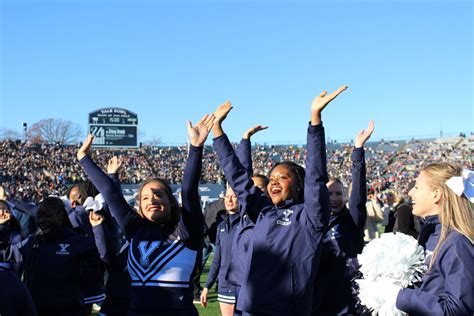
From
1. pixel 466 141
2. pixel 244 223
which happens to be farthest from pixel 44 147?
pixel 244 223

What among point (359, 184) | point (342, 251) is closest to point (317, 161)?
point (359, 184)

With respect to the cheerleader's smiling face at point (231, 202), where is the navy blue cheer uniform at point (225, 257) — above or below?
below

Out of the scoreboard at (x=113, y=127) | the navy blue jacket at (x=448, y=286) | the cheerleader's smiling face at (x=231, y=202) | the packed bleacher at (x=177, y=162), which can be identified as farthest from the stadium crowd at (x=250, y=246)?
the scoreboard at (x=113, y=127)

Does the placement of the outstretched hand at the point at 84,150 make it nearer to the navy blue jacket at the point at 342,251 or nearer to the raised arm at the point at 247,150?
the raised arm at the point at 247,150

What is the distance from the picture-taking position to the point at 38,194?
29.9 metres

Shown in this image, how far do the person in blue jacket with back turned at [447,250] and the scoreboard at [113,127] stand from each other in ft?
A: 116

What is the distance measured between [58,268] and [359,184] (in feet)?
7.71

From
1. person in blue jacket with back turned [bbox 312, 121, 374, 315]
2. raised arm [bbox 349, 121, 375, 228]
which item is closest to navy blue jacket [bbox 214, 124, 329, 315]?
person in blue jacket with back turned [bbox 312, 121, 374, 315]

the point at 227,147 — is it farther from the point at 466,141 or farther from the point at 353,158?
the point at 466,141

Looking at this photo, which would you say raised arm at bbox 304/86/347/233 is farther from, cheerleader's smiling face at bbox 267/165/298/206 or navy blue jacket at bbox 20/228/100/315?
navy blue jacket at bbox 20/228/100/315

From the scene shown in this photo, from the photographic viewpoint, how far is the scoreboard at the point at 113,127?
3750cm

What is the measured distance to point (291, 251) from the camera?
11.5ft

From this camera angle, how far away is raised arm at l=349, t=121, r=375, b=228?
449cm

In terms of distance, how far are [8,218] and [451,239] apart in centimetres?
430
